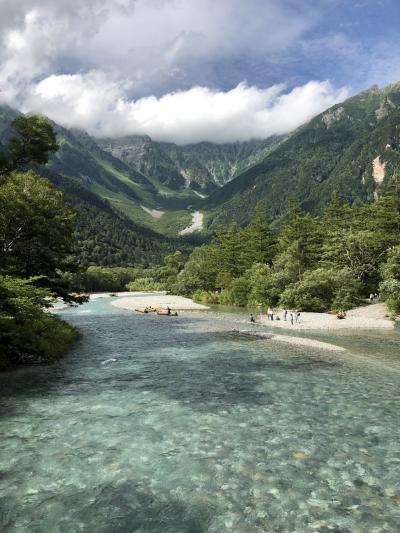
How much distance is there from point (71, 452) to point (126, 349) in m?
19.5

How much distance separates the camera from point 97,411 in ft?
55.7

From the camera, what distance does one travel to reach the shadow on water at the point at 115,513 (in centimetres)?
902

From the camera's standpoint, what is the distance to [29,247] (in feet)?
106

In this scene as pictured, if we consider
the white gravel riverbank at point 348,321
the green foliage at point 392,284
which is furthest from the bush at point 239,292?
the green foliage at point 392,284

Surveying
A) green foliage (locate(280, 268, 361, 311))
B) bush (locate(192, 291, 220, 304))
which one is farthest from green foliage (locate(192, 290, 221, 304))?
green foliage (locate(280, 268, 361, 311))

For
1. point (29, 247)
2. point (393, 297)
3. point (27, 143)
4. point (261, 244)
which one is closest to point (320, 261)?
point (261, 244)

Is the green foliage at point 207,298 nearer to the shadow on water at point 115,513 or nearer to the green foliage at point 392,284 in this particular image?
the green foliage at point 392,284

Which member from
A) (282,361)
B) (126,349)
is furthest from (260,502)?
(126,349)

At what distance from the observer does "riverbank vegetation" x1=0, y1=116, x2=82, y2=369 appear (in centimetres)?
2344

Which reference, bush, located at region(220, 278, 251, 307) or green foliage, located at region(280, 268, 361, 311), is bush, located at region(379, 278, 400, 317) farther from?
bush, located at region(220, 278, 251, 307)

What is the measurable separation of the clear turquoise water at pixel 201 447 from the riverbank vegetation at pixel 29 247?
229 cm

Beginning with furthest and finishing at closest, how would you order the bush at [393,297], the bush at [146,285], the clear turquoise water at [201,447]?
1. the bush at [146,285]
2. the bush at [393,297]
3. the clear turquoise water at [201,447]

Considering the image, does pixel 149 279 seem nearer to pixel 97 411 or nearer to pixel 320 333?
pixel 320 333

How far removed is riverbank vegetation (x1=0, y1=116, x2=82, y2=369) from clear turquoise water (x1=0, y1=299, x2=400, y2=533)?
229 cm
